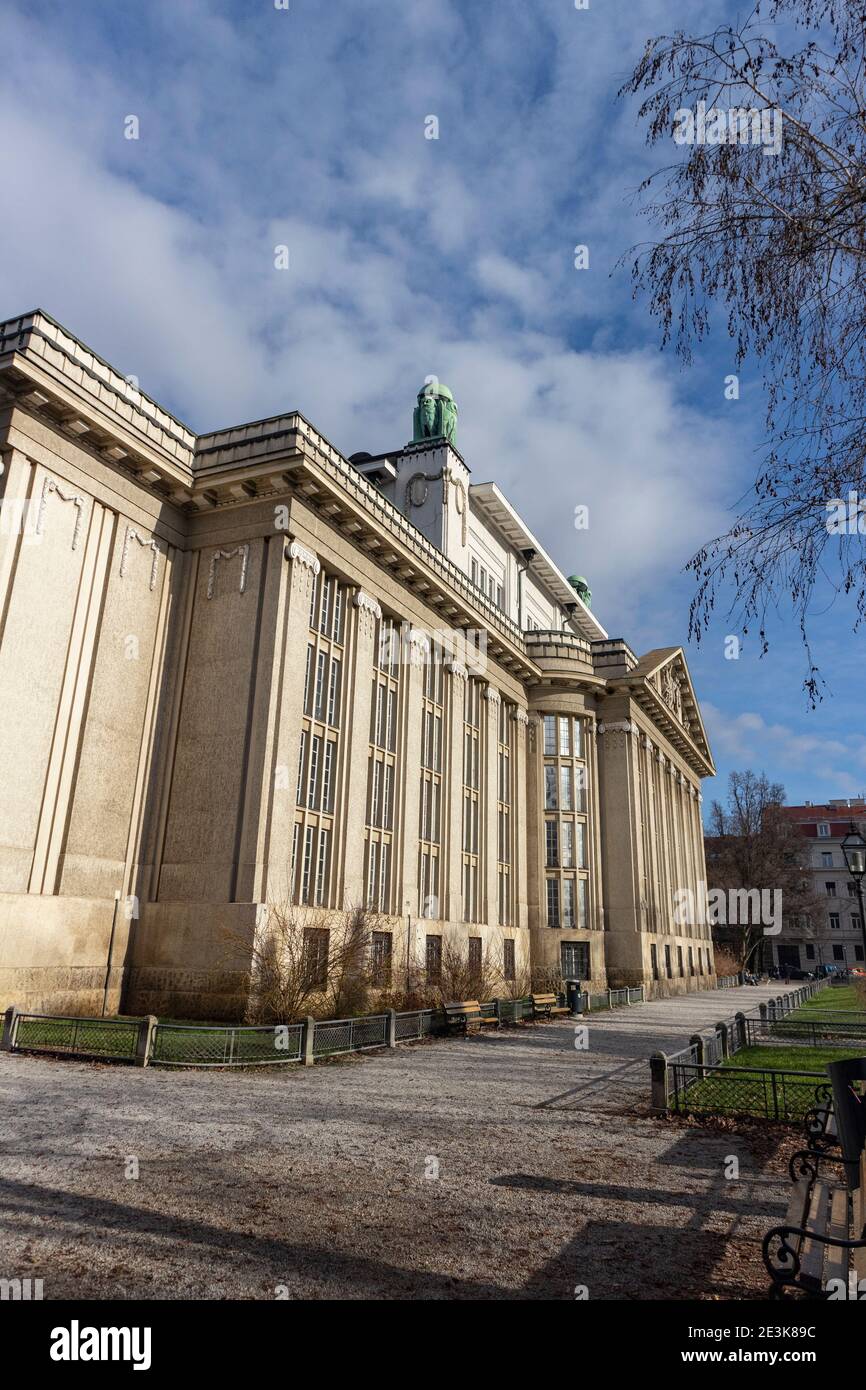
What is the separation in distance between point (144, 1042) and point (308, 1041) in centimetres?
307

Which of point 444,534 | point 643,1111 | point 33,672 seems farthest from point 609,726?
point 643,1111

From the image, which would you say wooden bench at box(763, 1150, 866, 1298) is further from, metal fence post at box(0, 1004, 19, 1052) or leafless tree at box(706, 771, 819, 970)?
leafless tree at box(706, 771, 819, 970)

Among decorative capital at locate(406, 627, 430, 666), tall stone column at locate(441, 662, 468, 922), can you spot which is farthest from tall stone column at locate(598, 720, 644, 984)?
decorative capital at locate(406, 627, 430, 666)

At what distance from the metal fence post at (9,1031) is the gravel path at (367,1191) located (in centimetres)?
208

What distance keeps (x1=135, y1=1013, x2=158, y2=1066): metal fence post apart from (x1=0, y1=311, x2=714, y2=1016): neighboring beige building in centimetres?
617

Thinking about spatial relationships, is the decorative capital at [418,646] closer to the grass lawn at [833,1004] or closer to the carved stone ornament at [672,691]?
the grass lawn at [833,1004]

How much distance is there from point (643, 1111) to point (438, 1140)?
3.81m

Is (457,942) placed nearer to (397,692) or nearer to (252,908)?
(397,692)

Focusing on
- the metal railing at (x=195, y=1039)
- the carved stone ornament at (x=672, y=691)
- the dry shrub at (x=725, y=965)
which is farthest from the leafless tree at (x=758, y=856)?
the metal railing at (x=195, y=1039)

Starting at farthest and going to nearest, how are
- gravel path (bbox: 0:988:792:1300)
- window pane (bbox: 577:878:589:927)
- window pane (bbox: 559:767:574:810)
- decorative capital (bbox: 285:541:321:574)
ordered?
1. window pane (bbox: 559:767:574:810)
2. window pane (bbox: 577:878:589:927)
3. decorative capital (bbox: 285:541:321:574)
4. gravel path (bbox: 0:988:792:1300)

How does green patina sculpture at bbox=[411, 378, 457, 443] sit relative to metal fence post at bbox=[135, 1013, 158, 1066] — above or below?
above

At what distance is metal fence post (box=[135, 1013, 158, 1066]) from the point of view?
14.9 meters

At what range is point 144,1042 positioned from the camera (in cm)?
1503

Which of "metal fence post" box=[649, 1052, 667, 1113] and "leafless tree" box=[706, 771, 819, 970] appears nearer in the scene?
"metal fence post" box=[649, 1052, 667, 1113]
